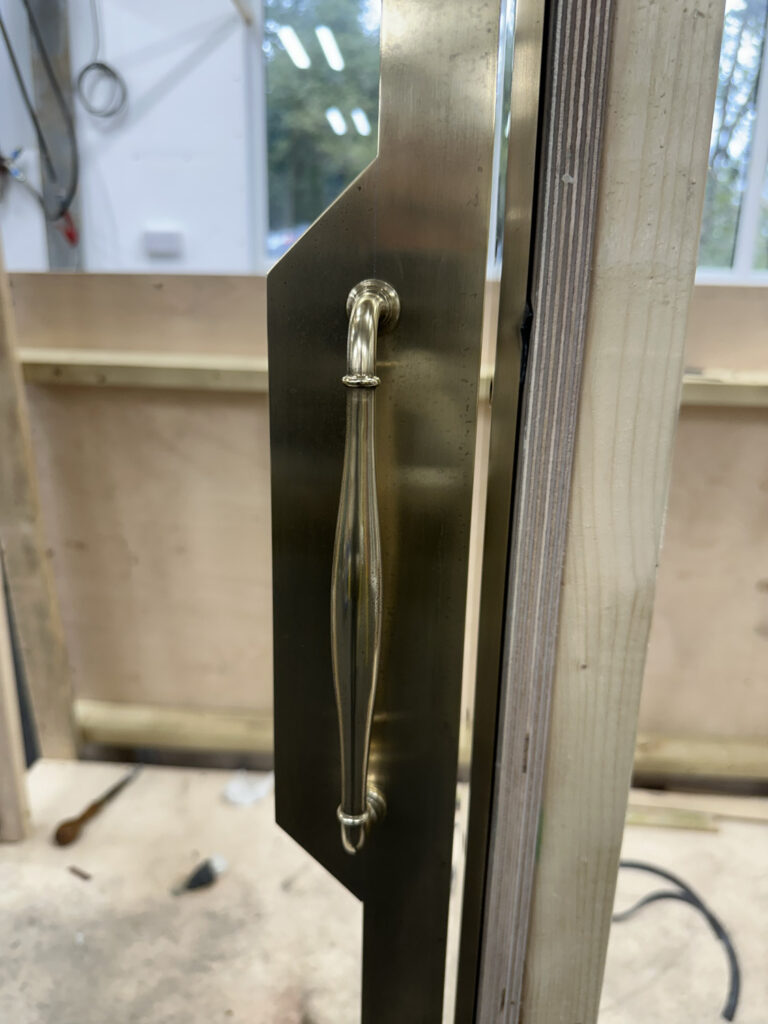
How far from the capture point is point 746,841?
3.46 feet

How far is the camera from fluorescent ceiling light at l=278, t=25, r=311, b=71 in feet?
4.82

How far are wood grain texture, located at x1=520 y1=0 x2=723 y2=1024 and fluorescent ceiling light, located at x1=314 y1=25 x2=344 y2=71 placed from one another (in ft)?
4.74

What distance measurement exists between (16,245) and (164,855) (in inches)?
46.1

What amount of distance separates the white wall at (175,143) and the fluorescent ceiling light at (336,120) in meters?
0.17

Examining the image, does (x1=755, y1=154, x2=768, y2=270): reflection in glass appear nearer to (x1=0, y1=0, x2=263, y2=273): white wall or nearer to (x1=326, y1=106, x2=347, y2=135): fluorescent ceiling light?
(x1=326, y1=106, x2=347, y2=135): fluorescent ceiling light

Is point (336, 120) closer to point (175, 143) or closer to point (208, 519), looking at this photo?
point (175, 143)

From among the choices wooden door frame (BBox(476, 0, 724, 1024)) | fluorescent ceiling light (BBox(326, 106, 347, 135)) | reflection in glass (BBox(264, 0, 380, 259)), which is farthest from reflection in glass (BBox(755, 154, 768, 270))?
wooden door frame (BBox(476, 0, 724, 1024))

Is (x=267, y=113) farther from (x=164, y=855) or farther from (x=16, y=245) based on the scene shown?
(x=164, y=855)

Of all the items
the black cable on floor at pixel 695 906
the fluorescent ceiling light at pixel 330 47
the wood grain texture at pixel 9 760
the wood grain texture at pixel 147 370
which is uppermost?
the fluorescent ceiling light at pixel 330 47

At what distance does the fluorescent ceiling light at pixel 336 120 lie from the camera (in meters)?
1.58

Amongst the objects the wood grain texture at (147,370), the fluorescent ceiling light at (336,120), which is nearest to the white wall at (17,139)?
the wood grain texture at (147,370)

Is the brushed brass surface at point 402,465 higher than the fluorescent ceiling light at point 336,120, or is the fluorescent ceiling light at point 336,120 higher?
the fluorescent ceiling light at point 336,120

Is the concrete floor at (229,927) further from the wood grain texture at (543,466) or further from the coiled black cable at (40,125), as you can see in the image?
the coiled black cable at (40,125)

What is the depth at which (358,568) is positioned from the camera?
1.21 feet
